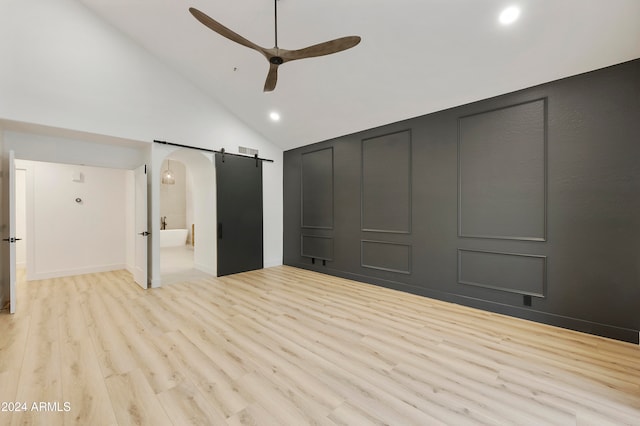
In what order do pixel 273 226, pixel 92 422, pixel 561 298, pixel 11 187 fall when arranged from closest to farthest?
pixel 92 422 → pixel 561 298 → pixel 11 187 → pixel 273 226

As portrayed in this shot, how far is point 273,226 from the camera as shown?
6.62 m

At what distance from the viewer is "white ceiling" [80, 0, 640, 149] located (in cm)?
273

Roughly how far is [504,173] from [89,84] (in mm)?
6091

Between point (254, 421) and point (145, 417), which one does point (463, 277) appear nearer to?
point (254, 421)

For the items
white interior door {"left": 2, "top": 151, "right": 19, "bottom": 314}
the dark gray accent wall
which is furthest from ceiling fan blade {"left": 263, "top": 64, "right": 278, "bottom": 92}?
white interior door {"left": 2, "top": 151, "right": 19, "bottom": 314}

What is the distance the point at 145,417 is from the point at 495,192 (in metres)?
4.30

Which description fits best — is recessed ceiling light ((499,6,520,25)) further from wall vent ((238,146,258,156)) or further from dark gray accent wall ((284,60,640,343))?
wall vent ((238,146,258,156))

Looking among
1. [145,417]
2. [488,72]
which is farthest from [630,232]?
[145,417]

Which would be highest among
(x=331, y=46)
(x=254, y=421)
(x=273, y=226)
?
(x=331, y=46)

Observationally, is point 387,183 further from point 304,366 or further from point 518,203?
point 304,366

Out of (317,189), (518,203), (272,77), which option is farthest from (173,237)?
(518,203)

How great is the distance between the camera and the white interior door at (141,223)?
4.77m

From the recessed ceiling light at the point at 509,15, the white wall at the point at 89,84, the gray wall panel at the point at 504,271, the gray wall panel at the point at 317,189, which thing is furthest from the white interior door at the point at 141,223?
the recessed ceiling light at the point at 509,15

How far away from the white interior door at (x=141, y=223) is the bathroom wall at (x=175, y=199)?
6.36 meters
